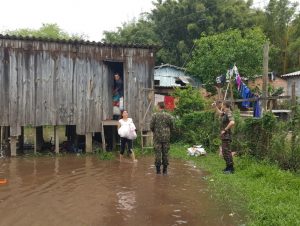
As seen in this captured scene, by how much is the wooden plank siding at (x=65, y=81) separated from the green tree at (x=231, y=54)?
479 inches

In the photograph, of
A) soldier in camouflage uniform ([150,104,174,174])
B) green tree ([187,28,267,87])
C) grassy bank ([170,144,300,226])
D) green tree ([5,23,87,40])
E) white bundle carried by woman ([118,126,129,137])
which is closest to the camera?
grassy bank ([170,144,300,226])

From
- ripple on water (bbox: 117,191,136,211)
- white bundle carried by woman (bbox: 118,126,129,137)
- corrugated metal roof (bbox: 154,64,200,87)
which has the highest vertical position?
corrugated metal roof (bbox: 154,64,200,87)

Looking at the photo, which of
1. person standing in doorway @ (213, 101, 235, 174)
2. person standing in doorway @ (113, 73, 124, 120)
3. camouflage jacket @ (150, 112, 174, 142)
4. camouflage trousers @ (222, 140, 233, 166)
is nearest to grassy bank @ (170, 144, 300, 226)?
person standing in doorway @ (213, 101, 235, 174)

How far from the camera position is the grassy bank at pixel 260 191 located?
6.46 meters

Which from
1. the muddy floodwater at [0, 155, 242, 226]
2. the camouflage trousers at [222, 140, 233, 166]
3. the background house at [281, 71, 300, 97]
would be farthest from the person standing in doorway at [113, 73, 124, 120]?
the background house at [281, 71, 300, 97]

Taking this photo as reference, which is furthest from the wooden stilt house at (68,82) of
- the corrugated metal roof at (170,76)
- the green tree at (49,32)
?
the green tree at (49,32)

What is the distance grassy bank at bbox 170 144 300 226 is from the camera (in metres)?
6.46

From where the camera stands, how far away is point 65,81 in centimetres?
1544

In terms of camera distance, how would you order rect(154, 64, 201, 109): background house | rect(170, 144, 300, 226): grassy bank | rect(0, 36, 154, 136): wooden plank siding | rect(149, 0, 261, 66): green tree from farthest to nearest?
rect(149, 0, 261, 66): green tree
rect(154, 64, 201, 109): background house
rect(0, 36, 154, 136): wooden plank siding
rect(170, 144, 300, 226): grassy bank

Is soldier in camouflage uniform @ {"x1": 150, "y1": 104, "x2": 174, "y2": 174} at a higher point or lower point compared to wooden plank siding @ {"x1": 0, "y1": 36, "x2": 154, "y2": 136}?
lower

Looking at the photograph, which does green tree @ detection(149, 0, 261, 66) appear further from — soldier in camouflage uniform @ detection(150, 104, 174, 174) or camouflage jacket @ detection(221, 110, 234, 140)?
soldier in camouflage uniform @ detection(150, 104, 174, 174)

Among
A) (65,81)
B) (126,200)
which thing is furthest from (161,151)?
(65,81)

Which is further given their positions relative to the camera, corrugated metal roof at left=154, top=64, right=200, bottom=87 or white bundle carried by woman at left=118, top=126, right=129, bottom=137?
corrugated metal roof at left=154, top=64, right=200, bottom=87

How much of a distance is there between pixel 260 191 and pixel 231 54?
20211 mm
